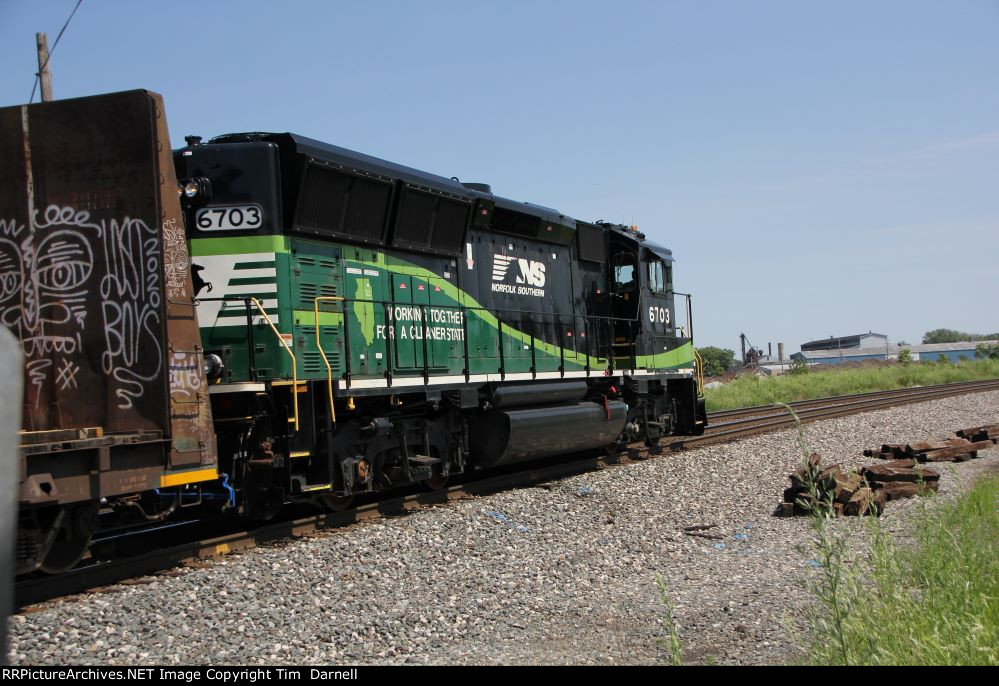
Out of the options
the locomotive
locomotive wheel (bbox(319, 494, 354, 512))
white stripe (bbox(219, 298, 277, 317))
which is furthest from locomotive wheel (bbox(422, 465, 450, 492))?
white stripe (bbox(219, 298, 277, 317))

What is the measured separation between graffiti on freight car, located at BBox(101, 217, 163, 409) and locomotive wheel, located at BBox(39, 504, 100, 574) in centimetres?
83

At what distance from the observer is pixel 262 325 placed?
846 centimetres

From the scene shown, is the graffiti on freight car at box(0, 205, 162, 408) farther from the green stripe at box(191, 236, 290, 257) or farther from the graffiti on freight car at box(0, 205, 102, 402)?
the green stripe at box(191, 236, 290, 257)

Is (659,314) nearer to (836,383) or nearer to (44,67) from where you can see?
(44,67)

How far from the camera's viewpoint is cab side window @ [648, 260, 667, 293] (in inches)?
615

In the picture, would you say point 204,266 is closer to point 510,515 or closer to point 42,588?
point 42,588

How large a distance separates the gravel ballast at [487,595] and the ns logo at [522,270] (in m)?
3.54

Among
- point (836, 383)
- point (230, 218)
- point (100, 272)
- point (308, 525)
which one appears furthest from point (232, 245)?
point (836, 383)

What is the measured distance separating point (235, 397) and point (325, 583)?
249cm

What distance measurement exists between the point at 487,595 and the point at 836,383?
36562 mm

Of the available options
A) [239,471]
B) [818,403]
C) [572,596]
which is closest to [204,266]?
[239,471]

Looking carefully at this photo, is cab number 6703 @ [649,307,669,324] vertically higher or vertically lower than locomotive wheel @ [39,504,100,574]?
higher

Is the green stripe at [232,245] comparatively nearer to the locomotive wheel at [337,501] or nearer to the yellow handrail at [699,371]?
the locomotive wheel at [337,501]

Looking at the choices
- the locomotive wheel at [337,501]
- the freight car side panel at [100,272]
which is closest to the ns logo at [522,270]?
the locomotive wheel at [337,501]
